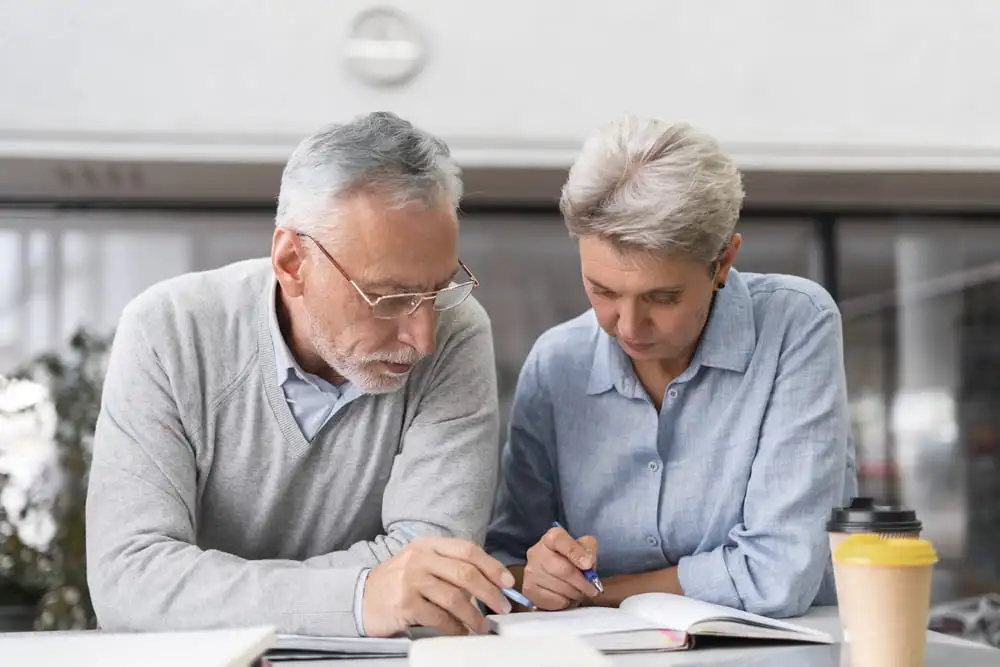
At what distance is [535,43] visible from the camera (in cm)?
275

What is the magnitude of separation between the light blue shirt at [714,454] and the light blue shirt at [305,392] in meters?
0.34

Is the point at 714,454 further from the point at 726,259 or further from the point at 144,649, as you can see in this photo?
the point at 144,649

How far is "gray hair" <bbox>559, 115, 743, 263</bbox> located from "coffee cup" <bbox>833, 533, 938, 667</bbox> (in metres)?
0.58

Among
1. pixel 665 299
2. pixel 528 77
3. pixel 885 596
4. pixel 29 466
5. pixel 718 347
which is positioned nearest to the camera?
pixel 885 596

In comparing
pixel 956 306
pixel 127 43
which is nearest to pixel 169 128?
pixel 127 43

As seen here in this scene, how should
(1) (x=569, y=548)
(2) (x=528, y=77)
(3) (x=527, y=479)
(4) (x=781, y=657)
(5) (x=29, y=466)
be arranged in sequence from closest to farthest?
(4) (x=781, y=657) < (1) (x=569, y=548) < (3) (x=527, y=479) < (2) (x=528, y=77) < (5) (x=29, y=466)

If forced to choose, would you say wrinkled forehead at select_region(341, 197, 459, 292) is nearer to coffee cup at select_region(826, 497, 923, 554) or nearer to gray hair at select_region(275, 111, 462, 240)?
gray hair at select_region(275, 111, 462, 240)

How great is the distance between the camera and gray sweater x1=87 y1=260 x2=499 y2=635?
1441 millimetres

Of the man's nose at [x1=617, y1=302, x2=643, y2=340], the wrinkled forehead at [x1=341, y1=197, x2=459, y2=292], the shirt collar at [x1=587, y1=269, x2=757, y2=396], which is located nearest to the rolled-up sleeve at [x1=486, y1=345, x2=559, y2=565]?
the shirt collar at [x1=587, y1=269, x2=757, y2=396]

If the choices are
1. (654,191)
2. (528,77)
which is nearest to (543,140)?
(528,77)

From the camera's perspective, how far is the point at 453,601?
1263 mm

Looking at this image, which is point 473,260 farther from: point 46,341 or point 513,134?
point 46,341

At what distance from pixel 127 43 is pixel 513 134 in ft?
3.13

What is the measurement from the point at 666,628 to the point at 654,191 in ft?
1.91
